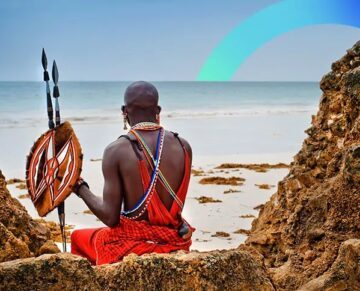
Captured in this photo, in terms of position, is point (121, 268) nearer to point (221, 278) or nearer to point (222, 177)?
point (221, 278)

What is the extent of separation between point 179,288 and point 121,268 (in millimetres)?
216

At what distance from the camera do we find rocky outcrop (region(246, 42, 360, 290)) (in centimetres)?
294

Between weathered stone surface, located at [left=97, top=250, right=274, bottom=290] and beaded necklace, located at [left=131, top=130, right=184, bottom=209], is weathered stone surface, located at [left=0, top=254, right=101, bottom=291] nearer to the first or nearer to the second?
weathered stone surface, located at [left=97, top=250, right=274, bottom=290]

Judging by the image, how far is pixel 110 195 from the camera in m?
3.64

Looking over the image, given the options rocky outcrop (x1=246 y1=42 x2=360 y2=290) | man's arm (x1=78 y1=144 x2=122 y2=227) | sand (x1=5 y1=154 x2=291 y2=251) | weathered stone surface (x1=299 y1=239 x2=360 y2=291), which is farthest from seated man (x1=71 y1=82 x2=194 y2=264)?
sand (x1=5 y1=154 x2=291 y2=251)

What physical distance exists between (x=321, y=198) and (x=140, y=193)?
3.44ft

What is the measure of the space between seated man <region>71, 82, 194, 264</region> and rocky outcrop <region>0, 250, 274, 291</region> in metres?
1.38

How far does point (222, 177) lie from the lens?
10.7 metres

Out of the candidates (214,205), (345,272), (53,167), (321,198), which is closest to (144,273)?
(345,272)

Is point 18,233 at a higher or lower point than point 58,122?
lower

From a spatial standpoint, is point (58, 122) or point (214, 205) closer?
point (58, 122)

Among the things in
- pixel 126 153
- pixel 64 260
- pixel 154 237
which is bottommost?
pixel 154 237

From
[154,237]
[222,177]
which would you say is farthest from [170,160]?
[222,177]

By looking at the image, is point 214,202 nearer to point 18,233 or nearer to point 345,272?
point 18,233
